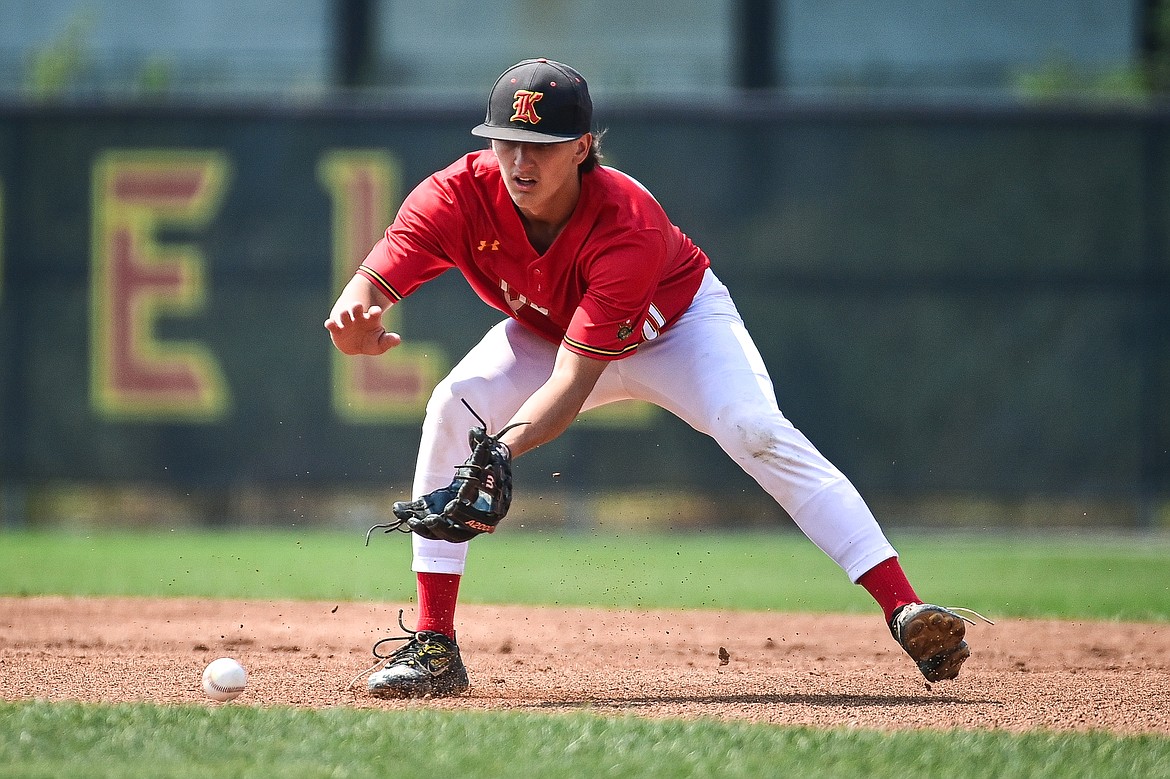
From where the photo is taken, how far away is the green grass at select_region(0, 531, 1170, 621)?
6535 millimetres

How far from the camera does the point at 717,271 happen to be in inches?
370

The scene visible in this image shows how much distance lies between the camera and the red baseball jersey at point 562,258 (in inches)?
144

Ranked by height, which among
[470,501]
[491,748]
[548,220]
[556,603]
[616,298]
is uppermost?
[548,220]

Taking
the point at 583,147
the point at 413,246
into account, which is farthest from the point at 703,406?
the point at 413,246

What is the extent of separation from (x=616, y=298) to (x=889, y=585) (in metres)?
1.04

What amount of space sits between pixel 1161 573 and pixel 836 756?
17.5 feet

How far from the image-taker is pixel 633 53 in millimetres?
15906

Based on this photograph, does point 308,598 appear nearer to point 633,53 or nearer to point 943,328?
point 943,328

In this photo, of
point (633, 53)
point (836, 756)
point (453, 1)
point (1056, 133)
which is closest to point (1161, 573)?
point (1056, 133)

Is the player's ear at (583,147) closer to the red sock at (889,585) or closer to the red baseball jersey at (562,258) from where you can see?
the red baseball jersey at (562,258)

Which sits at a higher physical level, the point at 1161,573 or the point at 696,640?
the point at 696,640

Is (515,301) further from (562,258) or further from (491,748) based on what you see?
(491,748)

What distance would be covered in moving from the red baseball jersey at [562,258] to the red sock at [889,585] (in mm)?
863

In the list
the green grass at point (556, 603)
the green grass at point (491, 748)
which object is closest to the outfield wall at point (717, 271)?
the green grass at point (556, 603)
